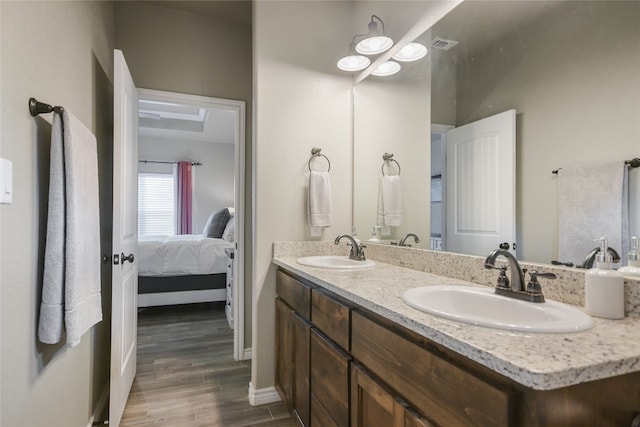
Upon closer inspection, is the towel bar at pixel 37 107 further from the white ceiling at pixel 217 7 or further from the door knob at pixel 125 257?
the white ceiling at pixel 217 7

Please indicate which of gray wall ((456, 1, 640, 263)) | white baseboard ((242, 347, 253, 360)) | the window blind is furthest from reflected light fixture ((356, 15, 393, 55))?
the window blind

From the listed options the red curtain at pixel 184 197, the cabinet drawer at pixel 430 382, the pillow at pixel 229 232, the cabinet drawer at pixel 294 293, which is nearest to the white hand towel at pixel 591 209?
the cabinet drawer at pixel 430 382

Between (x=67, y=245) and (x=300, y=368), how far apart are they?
113 cm

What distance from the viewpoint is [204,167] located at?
6578mm

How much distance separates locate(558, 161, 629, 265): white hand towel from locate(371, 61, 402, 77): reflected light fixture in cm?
125

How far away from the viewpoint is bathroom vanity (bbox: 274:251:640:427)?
595mm

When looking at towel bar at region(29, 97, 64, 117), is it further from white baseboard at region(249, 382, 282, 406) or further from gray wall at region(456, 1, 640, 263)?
white baseboard at region(249, 382, 282, 406)

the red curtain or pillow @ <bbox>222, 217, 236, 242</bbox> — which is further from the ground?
the red curtain

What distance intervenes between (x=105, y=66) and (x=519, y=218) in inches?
95.7

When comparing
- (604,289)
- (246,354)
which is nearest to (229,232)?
(246,354)

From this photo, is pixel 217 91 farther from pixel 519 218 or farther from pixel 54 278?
pixel 519 218

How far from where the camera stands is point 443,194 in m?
1.63

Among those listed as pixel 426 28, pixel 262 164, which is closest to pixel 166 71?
pixel 262 164

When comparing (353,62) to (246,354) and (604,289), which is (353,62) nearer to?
(604,289)
